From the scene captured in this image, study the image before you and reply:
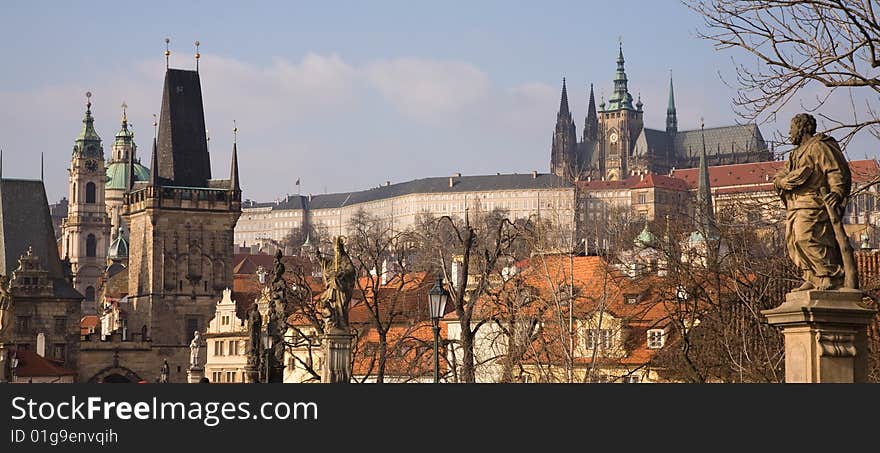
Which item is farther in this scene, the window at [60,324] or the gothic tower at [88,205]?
the gothic tower at [88,205]

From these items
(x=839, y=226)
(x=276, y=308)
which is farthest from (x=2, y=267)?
(x=839, y=226)

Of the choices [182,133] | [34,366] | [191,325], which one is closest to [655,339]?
[34,366]

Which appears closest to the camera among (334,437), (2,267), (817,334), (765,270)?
(334,437)

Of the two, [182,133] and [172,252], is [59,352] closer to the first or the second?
[172,252]

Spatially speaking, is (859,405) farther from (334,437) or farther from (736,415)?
(334,437)

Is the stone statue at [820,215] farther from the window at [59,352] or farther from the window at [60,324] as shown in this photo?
the window at [60,324]

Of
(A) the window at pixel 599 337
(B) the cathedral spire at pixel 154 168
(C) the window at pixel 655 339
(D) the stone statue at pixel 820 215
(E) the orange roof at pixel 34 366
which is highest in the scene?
(B) the cathedral spire at pixel 154 168

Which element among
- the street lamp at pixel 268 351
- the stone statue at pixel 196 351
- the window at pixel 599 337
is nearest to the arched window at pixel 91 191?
the stone statue at pixel 196 351

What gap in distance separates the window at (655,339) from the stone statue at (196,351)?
3891 cm

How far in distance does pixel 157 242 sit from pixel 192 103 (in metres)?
9.02

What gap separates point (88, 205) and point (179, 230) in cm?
9707

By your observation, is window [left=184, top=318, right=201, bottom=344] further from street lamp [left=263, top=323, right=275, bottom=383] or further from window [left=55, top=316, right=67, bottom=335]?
street lamp [left=263, top=323, right=275, bottom=383]

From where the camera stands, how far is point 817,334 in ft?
45.6

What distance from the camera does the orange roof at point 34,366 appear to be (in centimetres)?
8069
